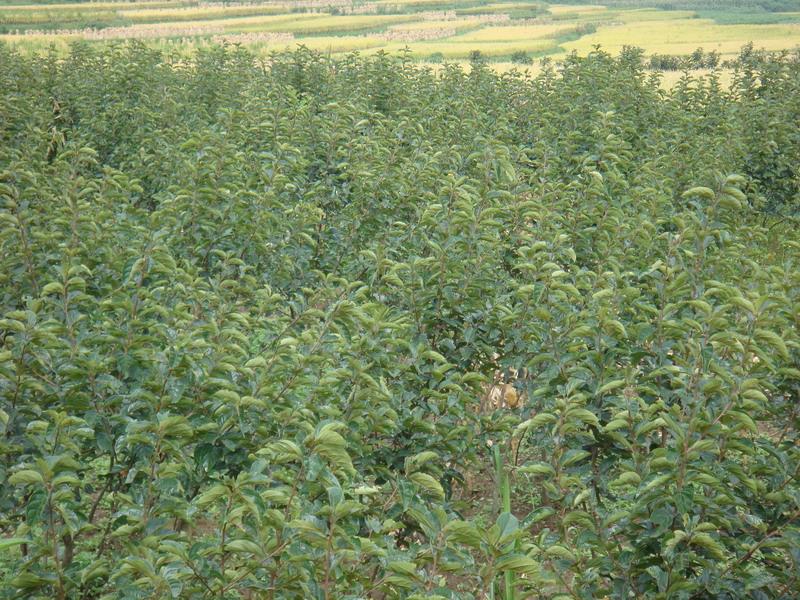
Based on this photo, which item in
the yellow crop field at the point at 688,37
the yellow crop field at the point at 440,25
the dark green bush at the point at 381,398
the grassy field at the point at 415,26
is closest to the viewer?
the dark green bush at the point at 381,398

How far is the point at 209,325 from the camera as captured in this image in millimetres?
3564

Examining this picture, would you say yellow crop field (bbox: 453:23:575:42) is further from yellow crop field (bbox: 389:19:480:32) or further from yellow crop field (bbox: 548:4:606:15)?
yellow crop field (bbox: 548:4:606:15)

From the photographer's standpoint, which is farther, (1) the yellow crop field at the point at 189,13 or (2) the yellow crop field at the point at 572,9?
(2) the yellow crop field at the point at 572,9

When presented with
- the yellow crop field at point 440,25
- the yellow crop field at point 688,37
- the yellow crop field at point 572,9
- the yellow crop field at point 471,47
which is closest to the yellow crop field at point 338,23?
the yellow crop field at point 440,25

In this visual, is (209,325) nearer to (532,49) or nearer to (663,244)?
(663,244)

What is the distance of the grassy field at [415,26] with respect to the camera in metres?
23.9

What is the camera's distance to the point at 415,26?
1217 inches

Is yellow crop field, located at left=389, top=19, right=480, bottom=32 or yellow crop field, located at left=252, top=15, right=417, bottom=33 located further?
yellow crop field, located at left=389, top=19, right=480, bottom=32

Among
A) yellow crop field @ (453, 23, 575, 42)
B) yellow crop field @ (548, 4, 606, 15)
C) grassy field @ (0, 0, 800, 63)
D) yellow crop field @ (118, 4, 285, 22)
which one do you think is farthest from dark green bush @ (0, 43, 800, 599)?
yellow crop field @ (548, 4, 606, 15)

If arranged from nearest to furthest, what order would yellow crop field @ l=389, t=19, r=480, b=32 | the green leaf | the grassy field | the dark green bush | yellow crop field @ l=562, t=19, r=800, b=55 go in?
1. the green leaf
2. the dark green bush
3. yellow crop field @ l=562, t=19, r=800, b=55
4. the grassy field
5. yellow crop field @ l=389, t=19, r=480, b=32

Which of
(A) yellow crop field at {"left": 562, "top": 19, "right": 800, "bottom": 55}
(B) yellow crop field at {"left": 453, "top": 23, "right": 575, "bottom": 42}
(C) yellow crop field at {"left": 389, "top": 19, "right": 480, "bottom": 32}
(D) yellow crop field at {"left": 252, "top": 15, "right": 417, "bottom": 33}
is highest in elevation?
(D) yellow crop field at {"left": 252, "top": 15, "right": 417, "bottom": 33}

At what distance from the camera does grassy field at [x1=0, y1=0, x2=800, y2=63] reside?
78.4ft

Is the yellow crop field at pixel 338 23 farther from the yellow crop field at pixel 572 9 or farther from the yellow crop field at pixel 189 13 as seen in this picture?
the yellow crop field at pixel 572 9

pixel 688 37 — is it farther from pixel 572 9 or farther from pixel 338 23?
pixel 572 9
